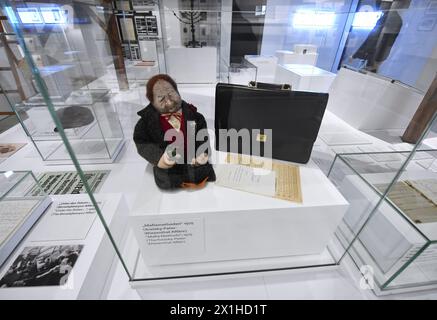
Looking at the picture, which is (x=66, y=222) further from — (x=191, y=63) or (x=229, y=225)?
(x=191, y=63)

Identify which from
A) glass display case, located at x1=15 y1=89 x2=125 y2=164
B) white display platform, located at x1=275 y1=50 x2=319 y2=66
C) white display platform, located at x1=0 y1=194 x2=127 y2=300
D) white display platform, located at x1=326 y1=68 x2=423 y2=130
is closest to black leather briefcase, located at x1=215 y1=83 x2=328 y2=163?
white display platform, located at x1=0 y1=194 x2=127 y2=300

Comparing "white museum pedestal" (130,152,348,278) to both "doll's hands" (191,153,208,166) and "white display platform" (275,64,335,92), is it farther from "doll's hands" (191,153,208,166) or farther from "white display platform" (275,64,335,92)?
"white display platform" (275,64,335,92)

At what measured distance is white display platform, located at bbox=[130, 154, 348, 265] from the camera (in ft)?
2.37

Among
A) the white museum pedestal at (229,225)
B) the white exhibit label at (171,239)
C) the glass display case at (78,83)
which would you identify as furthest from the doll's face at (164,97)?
the glass display case at (78,83)

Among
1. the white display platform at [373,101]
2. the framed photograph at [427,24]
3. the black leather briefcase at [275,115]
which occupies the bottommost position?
the white display platform at [373,101]

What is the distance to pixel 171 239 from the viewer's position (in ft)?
2.56

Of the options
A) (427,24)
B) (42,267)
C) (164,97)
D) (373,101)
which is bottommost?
(42,267)

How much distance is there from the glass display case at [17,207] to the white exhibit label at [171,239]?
0.55 meters

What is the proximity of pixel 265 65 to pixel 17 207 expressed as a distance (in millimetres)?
1921

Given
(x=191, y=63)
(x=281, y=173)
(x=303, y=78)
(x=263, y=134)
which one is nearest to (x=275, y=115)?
(x=263, y=134)

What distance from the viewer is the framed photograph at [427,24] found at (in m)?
1.67

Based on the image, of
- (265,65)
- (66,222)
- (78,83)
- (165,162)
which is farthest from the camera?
(265,65)

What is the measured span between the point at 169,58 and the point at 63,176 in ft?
3.84

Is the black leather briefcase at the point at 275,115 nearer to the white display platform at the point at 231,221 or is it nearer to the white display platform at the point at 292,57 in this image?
the white display platform at the point at 231,221
